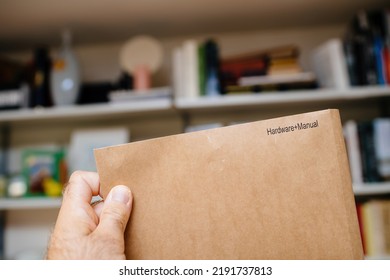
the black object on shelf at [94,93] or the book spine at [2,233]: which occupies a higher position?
the black object on shelf at [94,93]

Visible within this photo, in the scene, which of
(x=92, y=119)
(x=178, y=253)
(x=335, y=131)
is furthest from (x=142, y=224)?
(x=92, y=119)

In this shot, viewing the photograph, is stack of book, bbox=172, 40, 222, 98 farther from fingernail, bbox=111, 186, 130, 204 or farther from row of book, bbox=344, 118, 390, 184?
fingernail, bbox=111, 186, 130, 204

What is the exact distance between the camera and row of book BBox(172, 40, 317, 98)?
5.40 feet

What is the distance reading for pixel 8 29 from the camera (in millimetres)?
1921

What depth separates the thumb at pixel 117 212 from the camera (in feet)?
→ 1.90

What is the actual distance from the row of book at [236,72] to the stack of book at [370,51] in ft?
0.61

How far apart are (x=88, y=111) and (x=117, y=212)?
4.08 feet

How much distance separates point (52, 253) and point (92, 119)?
1422 mm

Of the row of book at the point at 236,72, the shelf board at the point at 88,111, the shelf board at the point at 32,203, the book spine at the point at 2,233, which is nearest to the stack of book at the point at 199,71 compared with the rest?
the row of book at the point at 236,72

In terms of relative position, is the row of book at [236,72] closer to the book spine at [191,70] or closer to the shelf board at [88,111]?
the book spine at [191,70]

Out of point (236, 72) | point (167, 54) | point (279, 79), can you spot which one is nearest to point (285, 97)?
point (279, 79)

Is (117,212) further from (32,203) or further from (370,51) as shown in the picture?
Result: (370,51)

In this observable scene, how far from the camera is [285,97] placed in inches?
64.0

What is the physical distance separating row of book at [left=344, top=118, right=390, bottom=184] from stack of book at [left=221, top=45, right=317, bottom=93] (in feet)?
0.94
